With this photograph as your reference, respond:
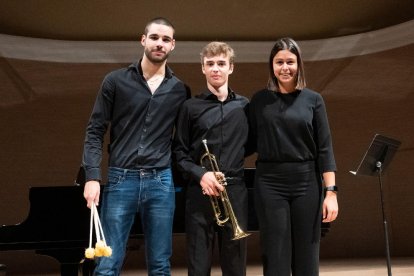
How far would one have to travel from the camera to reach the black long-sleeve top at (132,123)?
110 inches

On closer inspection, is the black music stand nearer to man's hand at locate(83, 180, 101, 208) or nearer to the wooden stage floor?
the wooden stage floor

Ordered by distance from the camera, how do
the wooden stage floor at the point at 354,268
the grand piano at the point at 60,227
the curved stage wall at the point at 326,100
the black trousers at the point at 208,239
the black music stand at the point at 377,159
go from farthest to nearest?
1. the curved stage wall at the point at 326,100
2. the wooden stage floor at the point at 354,268
3. the black music stand at the point at 377,159
4. the grand piano at the point at 60,227
5. the black trousers at the point at 208,239

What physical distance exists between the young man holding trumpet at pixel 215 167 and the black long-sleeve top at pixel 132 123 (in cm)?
10

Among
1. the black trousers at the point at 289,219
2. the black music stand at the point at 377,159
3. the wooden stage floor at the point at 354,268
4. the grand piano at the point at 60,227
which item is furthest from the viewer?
the wooden stage floor at the point at 354,268

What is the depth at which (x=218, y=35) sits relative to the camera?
7.27m

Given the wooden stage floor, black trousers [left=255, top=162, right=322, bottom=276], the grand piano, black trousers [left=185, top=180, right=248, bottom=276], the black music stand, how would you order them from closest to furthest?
black trousers [left=255, top=162, right=322, bottom=276] → black trousers [left=185, top=180, right=248, bottom=276] → the grand piano → the black music stand → the wooden stage floor

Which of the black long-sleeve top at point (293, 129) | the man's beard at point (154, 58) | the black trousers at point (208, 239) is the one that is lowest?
the black trousers at point (208, 239)

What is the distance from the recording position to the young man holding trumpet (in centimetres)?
278

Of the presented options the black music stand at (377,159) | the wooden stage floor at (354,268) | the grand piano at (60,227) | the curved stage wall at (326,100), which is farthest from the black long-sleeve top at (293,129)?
the curved stage wall at (326,100)

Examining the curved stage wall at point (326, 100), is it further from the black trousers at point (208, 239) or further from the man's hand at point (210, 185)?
the man's hand at point (210, 185)

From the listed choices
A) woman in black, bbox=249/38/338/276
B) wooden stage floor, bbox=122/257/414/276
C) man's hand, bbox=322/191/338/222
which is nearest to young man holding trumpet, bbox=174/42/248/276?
woman in black, bbox=249/38/338/276

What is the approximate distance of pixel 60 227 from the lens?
3662mm

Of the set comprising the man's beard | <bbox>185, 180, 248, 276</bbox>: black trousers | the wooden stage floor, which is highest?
the man's beard

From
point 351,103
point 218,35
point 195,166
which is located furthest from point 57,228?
point 351,103
